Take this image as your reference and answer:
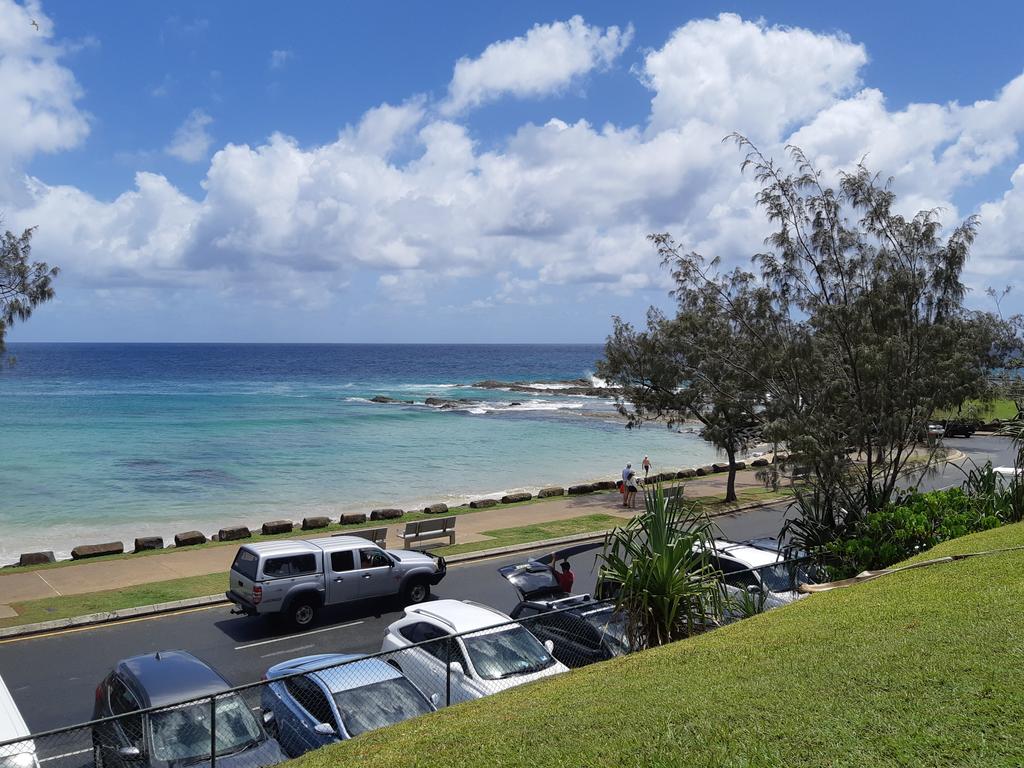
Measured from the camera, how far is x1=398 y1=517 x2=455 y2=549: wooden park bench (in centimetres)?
2127

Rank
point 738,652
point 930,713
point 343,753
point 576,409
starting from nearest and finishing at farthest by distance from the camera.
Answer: point 930,713 < point 343,753 < point 738,652 < point 576,409

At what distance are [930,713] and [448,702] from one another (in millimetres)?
5020

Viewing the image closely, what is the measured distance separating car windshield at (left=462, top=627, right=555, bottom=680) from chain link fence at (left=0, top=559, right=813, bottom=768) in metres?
0.01

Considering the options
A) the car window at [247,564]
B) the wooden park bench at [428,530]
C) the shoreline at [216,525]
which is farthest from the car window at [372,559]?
the shoreline at [216,525]

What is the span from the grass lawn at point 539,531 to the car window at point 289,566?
612 centimetres

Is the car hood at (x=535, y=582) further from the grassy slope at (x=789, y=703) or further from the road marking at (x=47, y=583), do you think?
the road marking at (x=47, y=583)

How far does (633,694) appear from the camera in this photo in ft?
23.2

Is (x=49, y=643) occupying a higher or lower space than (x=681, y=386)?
lower

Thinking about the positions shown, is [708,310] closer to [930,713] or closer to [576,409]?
[930,713]

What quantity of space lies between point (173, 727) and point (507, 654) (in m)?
3.84

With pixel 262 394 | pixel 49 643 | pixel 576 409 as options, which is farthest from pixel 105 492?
pixel 262 394

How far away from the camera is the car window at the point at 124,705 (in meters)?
7.96

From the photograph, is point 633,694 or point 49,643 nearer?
point 633,694

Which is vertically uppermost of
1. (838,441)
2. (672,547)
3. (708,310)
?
(708,310)
